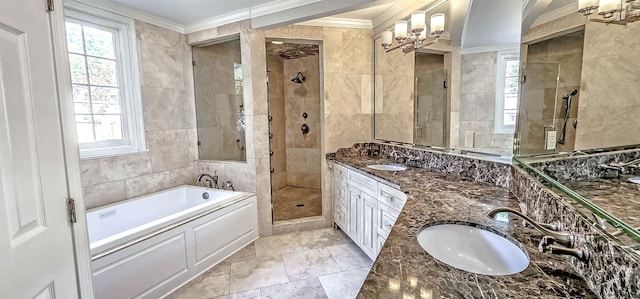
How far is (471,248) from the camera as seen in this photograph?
4.05 feet

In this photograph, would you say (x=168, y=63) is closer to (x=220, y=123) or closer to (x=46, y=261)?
(x=220, y=123)

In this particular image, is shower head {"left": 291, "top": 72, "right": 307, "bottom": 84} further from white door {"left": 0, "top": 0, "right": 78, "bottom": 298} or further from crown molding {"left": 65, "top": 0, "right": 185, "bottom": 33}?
white door {"left": 0, "top": 0, "right": 78, "bottom": 298}

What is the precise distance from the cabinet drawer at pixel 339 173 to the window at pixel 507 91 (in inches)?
57.2

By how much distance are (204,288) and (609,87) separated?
9.32 ft

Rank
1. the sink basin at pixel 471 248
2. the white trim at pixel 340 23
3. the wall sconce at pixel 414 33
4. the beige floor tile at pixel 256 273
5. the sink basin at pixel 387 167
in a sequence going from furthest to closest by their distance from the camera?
the white trim at pixel 340 23 → the sink basin at pixel 387 167 → the wall sconce at pixel 414 33 → the beige floor tile at pixel 256 273 → the sink basin at pixel 471 248

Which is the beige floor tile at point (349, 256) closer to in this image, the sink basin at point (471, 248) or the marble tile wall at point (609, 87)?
the sink basin at point (471, 248)

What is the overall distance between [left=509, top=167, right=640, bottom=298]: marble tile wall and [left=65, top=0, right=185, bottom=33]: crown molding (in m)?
3.66

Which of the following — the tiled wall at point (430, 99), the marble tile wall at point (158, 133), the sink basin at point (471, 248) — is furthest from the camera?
the marble tile wall at point (158, 133)

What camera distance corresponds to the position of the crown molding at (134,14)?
2.63 meters

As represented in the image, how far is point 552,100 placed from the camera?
160 cm

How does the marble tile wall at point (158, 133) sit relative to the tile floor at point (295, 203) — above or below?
above

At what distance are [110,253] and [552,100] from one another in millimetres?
2911

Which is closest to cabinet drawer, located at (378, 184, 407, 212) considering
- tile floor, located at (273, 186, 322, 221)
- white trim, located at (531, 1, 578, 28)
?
white trim, located at (531, 1, 578, 28)

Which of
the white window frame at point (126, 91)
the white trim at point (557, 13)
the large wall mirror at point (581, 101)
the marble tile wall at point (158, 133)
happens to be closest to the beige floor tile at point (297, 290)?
the large wall mirror at point (581, 101)
